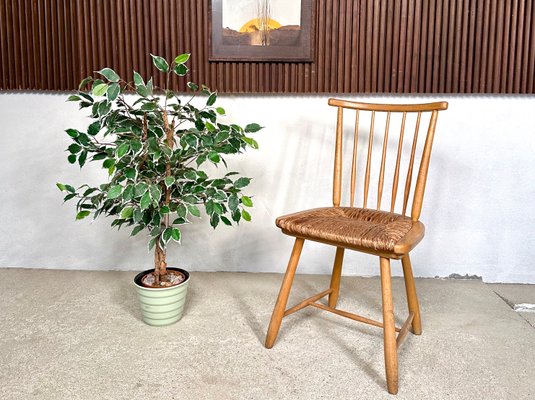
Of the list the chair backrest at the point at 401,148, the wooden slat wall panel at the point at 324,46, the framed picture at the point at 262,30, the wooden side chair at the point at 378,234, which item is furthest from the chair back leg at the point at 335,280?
the framed picture at the point at 262,30

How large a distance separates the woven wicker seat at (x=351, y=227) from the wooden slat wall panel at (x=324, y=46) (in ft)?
2.83

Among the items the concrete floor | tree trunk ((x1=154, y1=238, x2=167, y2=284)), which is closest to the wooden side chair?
the concrete floor

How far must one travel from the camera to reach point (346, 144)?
8.00 ft

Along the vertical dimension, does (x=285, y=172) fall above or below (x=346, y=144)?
below

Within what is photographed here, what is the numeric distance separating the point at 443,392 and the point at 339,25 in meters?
1.75

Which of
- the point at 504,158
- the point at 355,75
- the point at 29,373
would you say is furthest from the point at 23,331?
the point at 504,158

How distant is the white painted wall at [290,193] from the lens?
241 centimetres

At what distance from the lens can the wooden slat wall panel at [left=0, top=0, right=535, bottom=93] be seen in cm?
228

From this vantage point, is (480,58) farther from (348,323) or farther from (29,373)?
(29,373)

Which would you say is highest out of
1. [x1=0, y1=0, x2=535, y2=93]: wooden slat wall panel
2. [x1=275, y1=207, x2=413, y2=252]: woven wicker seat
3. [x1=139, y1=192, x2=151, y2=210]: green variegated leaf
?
[x1=0, y1=0, x2=535, y2=93]: wooden slat wall panel

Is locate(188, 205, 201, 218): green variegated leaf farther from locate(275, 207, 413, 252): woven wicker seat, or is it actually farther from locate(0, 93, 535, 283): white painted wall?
locate(0, 93, 535, 283): white painted wall

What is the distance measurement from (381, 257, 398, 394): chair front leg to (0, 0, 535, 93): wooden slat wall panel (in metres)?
1.20

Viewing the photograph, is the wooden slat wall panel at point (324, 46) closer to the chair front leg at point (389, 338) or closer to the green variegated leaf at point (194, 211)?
the green variegated leaf at point (194, 211)

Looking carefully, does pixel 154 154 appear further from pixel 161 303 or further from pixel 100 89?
pixel 161 303
